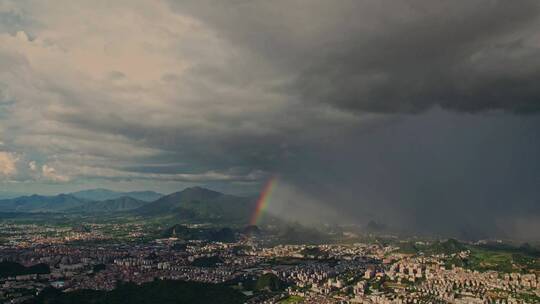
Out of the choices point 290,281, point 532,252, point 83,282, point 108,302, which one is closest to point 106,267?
point 83,282

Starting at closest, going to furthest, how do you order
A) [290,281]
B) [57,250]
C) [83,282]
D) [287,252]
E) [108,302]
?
[108,302], [83,282], [290,281], [57,250], [287,252]

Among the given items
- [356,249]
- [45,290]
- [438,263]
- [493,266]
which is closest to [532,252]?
[493,266]

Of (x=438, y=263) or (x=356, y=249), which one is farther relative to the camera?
(x=356, y=249)

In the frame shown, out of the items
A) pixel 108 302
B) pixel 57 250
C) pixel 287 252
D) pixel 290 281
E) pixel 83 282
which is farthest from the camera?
pixel 287 252

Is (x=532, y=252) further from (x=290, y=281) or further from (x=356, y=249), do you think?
(x=290, y=281)

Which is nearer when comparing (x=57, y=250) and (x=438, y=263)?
(x=438, y=263)

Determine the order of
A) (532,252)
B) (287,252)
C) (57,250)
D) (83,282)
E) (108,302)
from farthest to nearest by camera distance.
Answer: 1. (287,252)
2. (532,252)
3. (57,250)
4. (83,282)
5. (108,302)

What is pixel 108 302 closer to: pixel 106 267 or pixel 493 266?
pixel 106 267

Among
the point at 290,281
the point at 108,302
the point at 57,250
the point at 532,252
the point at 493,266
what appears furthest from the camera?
the point at 532,252
